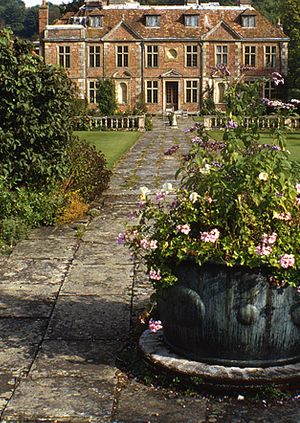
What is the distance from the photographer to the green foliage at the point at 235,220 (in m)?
4.26

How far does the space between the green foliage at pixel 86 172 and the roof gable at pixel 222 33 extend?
142 ft

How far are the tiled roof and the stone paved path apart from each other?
1856 inches

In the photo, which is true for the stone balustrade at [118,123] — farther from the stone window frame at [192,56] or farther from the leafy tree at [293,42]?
the stone window frame at [192,56]

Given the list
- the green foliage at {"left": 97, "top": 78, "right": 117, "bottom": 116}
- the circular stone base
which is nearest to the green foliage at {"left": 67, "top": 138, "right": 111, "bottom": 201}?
the circular stone base

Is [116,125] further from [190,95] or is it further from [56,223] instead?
[56,223]

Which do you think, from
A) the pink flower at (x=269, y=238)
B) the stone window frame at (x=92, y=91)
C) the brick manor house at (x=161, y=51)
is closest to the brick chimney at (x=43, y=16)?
the brick manor house at (x=161, y=51)

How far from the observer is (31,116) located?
9.73m

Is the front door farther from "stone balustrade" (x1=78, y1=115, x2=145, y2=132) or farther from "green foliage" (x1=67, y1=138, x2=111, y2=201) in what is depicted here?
"green foliage" (x1=67, y1=138, x2=111, y2=201)

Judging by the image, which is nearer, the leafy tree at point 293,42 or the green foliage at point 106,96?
the green foliage at point 106,96

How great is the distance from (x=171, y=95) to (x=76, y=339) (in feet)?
166

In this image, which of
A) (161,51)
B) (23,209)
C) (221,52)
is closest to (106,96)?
(161,51)

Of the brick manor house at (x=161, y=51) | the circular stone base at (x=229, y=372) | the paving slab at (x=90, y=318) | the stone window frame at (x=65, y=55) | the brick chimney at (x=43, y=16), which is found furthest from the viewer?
the brick chimney at (x=43, y=16)

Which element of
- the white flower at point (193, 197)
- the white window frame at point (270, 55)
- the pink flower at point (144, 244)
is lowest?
the pink flower at point (144, 244)

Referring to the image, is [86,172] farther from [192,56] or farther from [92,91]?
[192,56]
